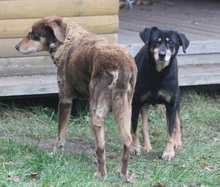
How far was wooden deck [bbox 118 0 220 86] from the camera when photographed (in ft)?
23.4

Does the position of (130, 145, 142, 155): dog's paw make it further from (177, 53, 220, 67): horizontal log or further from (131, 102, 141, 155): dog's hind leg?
(177, 53, 220, 67): horizontal log

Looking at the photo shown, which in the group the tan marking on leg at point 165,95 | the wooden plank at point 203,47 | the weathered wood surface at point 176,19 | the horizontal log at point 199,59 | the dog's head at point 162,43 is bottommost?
the weathered wood surface at point 176,19

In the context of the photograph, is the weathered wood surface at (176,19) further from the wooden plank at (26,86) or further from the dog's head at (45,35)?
the dog's head at (45,35)

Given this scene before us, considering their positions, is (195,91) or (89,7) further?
(195,91)

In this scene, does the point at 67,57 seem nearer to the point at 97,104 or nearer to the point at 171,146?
the point at 97,104

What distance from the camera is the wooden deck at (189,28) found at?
712 centimetres

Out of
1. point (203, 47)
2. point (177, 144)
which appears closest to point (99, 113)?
point (177, 144)

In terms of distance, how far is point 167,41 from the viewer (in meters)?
5.19

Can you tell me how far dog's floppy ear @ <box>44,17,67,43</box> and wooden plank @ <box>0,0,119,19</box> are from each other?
1.12 m

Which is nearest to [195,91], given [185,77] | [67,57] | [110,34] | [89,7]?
[185,77]

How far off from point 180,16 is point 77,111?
520 cm

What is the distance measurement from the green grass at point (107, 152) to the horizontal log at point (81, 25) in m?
1.08

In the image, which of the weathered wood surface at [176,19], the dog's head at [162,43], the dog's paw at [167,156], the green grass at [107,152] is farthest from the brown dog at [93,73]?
the weathered wood surface at [176,19]

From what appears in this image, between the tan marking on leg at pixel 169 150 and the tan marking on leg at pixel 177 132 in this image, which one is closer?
the tan marking on leg at pixel 169 150
